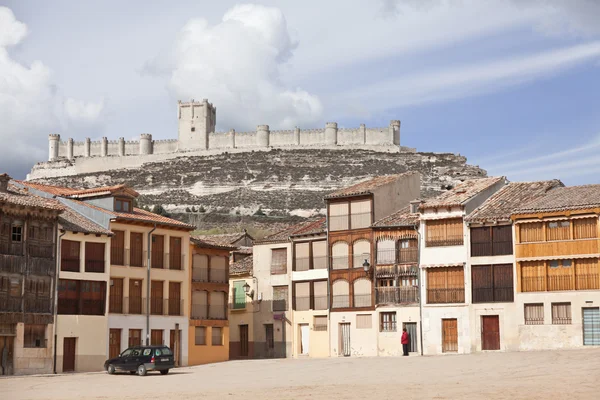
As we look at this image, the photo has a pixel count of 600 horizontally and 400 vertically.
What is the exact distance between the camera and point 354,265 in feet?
205

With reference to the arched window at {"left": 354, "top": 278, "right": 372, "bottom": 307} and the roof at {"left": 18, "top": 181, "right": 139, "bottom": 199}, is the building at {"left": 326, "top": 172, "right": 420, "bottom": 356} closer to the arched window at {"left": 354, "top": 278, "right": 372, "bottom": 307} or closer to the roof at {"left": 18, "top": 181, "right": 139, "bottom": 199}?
the arched window at {"left": 354, "top": 278, "right": 372, "bottom": 307}

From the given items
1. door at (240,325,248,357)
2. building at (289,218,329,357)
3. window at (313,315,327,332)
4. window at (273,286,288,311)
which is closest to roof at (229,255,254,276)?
window at (273,286,288,311)

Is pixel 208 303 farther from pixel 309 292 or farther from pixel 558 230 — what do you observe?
pixel 558 230

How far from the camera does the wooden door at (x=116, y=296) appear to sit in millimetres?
55094

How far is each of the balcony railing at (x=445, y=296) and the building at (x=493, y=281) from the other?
779mm

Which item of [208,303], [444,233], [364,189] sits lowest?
[208,303]

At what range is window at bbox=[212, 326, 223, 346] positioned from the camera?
2433 inches

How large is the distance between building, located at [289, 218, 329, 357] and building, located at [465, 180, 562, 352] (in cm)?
1041

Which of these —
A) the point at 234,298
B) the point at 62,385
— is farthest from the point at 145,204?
the point at 62,385

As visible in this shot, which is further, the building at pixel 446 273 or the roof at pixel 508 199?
the building at pixel 446 273

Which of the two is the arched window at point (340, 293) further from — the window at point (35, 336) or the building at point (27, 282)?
the window at point (35, 336)

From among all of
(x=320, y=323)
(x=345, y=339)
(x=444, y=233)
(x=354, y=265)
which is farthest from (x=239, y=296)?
(x=444, y=233)

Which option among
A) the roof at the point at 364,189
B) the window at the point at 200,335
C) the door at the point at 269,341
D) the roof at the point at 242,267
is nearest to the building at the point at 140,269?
the window at the point at 200,335

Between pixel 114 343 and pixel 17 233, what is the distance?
27.4 feet
